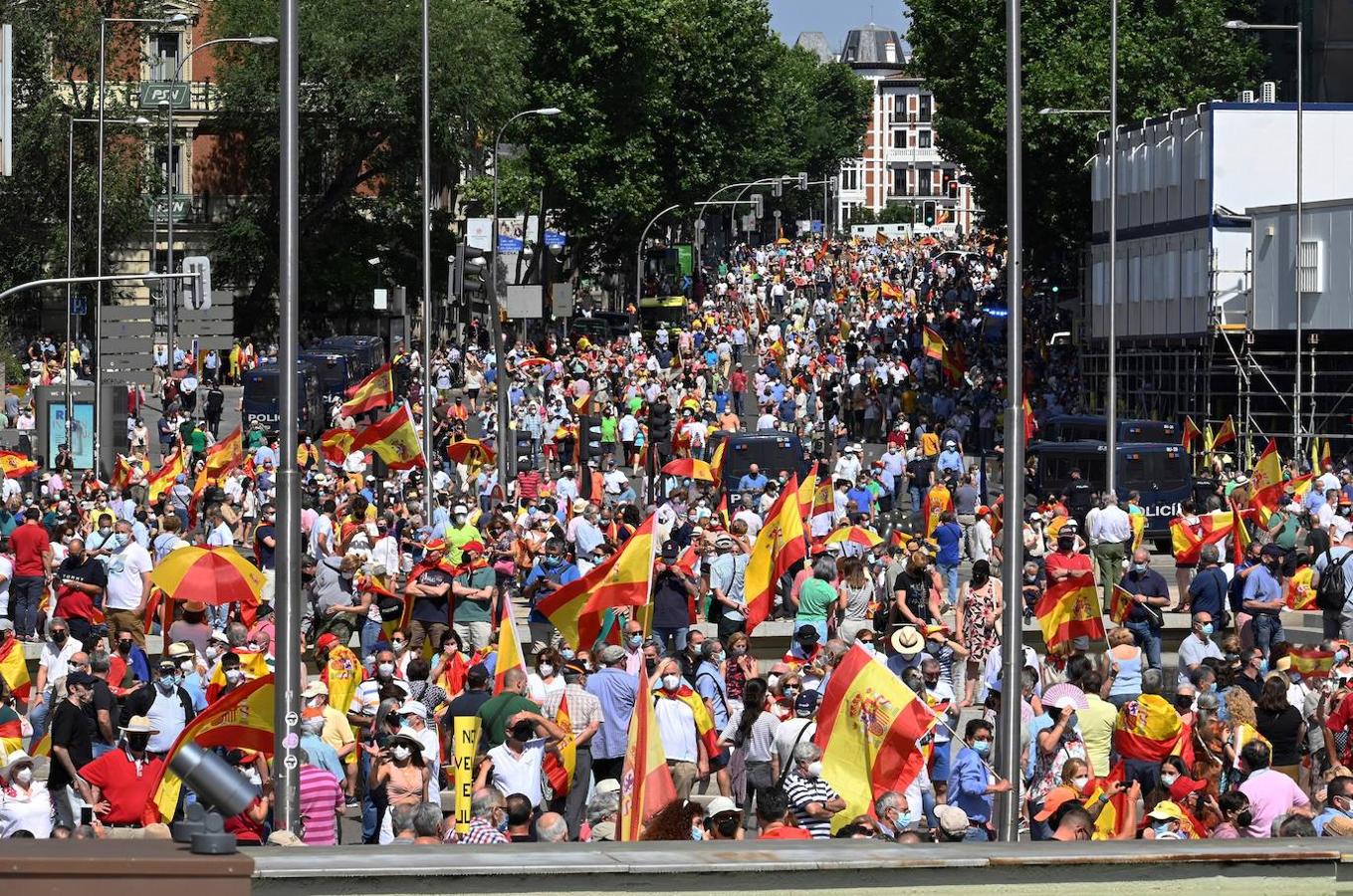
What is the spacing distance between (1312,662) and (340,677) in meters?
6.59

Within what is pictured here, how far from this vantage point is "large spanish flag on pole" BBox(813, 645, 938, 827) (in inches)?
555

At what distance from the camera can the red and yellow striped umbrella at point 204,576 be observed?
20.8 m

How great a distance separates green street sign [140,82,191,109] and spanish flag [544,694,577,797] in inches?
2377

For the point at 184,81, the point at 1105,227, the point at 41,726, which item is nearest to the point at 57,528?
the point at 41,726

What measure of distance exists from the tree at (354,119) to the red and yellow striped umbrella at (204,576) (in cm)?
4860

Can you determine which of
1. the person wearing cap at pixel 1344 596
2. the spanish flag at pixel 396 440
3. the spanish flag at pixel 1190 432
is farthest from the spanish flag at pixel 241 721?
the spanish flag at pixel 1190 432

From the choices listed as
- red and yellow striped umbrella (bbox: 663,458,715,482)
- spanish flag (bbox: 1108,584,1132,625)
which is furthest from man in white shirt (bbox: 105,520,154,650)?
red and yellow striped umbrella (bbox: 663,458,715,482)

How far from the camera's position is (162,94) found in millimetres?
77500

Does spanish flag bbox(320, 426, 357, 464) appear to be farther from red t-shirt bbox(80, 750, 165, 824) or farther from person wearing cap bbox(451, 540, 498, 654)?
red t-shirt bbox(80, 750, 165, 824)

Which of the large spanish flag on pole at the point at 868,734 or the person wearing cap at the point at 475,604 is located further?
the person wearing cap at the point at 475,604

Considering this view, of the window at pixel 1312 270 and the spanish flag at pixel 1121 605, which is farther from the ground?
the window at pixel 1312 270

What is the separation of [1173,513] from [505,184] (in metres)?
42.5

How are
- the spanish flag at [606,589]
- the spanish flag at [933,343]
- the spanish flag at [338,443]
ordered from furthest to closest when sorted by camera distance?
1. the spanish flag at [933,343]
2. the spanish flag at [338,443]
3. the spanish flag at [606,589]

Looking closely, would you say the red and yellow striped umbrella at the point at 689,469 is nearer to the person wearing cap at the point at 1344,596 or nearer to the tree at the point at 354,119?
the person wearing cap at the point at 1344,596
